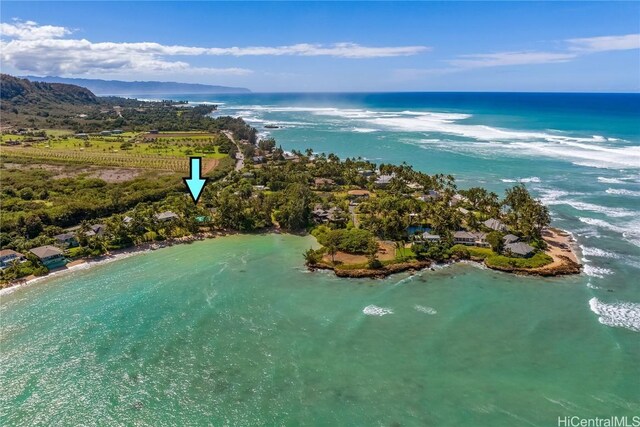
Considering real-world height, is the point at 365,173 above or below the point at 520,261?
above

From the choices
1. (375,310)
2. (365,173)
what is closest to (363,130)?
(365,173)

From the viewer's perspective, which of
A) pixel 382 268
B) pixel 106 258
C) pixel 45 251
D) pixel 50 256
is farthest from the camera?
pixel 106 258

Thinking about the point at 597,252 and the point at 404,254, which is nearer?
the point at 404,254

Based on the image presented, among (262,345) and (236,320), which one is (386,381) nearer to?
(262,345)

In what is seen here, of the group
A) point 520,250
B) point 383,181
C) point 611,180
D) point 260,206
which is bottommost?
point 520,250

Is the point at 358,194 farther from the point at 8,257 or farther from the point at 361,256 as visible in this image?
the point at 8,257

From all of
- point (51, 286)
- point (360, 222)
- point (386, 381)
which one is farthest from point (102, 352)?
point (360, 222)

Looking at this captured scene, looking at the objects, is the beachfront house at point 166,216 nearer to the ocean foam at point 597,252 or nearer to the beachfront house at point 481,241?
the beachfront house at point 481,241
